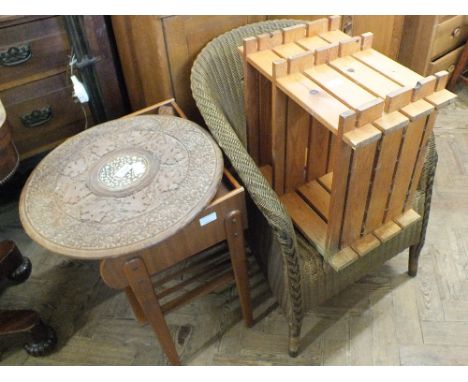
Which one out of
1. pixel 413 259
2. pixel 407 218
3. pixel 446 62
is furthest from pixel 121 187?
pixel 446 62

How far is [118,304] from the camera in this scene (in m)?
1.64

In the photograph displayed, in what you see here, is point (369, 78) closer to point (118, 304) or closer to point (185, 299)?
point (185, 299)

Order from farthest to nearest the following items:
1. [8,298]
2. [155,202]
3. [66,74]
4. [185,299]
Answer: [8,298], [66,74], [185,299], [155,202]

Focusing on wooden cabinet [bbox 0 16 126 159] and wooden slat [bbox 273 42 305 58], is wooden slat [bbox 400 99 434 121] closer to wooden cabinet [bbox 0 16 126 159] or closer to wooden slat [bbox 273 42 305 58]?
wooden slat [bbox 273 42 305 58]

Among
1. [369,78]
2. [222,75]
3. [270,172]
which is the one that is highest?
[369,78]

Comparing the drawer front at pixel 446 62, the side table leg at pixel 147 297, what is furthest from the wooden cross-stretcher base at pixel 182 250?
the drawer front at pixel 446 62

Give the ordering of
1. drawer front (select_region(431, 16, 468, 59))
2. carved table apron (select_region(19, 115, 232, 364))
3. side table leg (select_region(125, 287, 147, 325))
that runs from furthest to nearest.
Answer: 1. drawer front (select_region(431, 16, 468, 59))
2. side table leg (select_region(125, 287, 147, 325))
3. carved table apron (select_region(19, 115, 232, 364))

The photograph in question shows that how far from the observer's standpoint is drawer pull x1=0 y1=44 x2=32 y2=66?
1399 mm

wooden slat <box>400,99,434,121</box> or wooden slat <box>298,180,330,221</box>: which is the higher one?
wooden slat <box>400,99,434,121</box>

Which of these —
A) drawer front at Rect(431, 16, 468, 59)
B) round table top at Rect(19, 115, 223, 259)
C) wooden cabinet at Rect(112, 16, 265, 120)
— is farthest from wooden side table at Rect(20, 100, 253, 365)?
drawer front at Rect(431, 16, 468, 59)

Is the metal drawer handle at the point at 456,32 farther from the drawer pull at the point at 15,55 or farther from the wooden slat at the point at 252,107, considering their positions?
the drawer pull at the point at 15,55

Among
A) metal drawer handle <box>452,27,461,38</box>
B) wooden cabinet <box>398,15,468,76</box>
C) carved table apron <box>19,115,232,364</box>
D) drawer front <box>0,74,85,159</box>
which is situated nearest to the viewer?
carved table apron <box>19,115,232,364</box>

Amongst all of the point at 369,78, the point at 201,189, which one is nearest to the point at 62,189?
the point at 201,189
